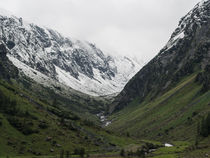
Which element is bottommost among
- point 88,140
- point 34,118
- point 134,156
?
point 134,156

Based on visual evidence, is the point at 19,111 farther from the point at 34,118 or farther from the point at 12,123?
the point at 12,123

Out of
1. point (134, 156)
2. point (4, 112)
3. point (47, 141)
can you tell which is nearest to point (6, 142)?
point (47, 141)

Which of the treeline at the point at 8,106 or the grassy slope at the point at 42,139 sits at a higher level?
the treeline at the point at 8,106

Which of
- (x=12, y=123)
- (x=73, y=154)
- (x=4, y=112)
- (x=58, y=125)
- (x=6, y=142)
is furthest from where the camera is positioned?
(x=58, y=125)

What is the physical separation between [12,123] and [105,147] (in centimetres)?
5242

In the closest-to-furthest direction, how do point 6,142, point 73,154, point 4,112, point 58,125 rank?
1. point 6,142
2. point 73,154
3. point 4,112
4. point 58,125

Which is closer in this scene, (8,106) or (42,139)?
(42,139)

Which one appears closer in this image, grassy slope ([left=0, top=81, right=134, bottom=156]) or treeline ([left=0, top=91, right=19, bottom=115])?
grassy slope ([left=0, top=81, right=134, bottom=156])

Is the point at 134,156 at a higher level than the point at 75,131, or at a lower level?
lower

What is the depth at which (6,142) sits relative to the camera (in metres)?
131

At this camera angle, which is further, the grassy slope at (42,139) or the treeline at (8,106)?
the treeline at (8,106)

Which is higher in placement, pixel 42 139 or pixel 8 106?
pixel 8 106

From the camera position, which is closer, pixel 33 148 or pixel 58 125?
→ pixel 33 148

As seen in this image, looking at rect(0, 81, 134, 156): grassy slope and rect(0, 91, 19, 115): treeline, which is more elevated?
rect(0, 91, 19, 115): treeline
